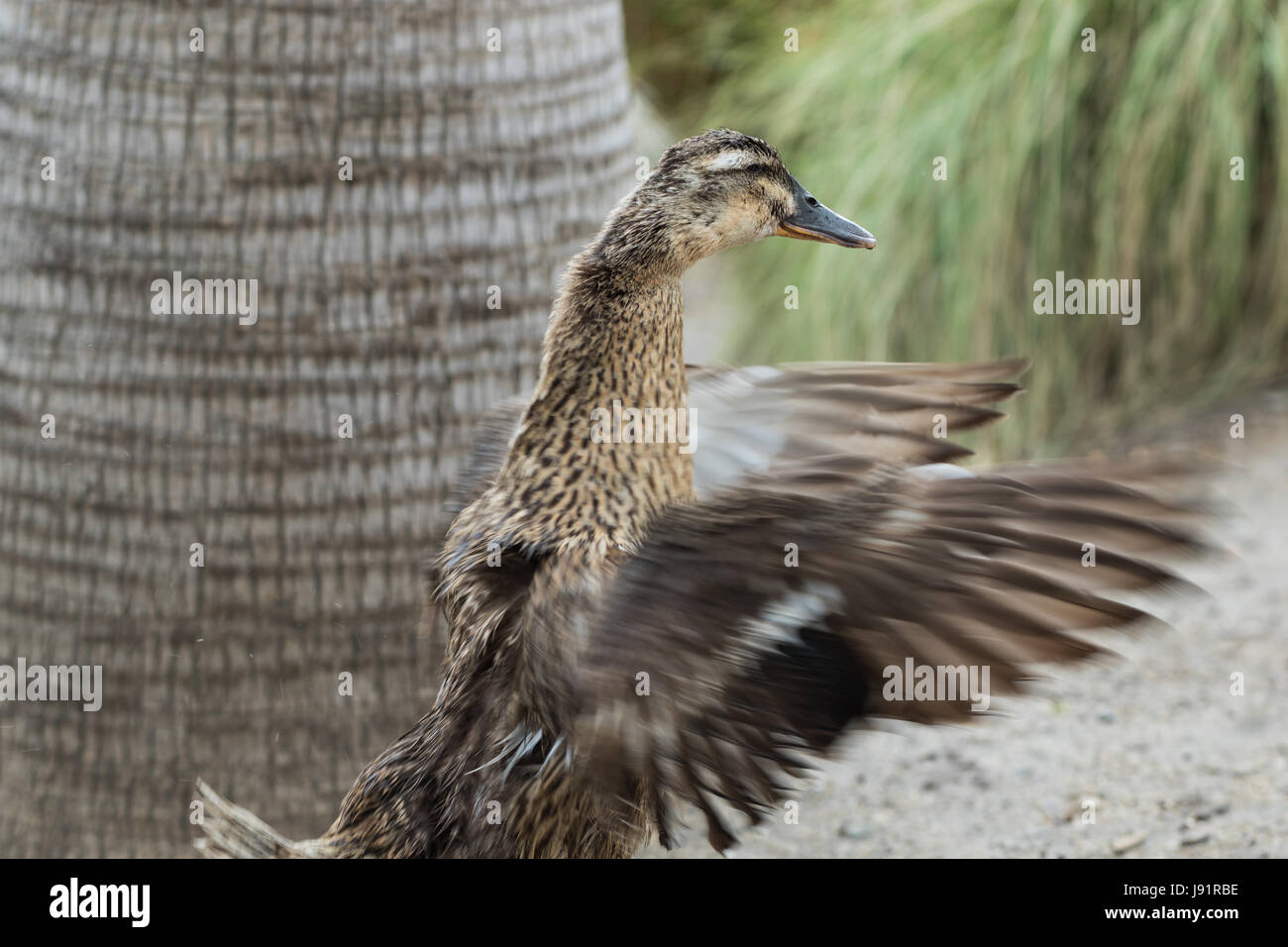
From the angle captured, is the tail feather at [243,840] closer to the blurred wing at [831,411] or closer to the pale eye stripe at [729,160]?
the blurred wing at [831,411]

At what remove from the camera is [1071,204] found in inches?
264

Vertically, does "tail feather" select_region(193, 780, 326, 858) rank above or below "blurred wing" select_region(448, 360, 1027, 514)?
below

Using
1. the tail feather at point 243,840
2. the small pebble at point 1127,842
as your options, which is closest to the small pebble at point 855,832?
the small pebble at point 1127,842

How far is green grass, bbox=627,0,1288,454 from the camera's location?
6.53 metres

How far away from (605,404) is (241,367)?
1.17 meters

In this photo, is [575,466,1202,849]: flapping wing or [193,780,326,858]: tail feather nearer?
[575,466,1202,849]: flapping wing

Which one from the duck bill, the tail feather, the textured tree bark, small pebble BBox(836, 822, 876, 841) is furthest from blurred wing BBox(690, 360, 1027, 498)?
small pebble BBox(836, 822, 876, 841)

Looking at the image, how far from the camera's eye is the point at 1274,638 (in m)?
5.35

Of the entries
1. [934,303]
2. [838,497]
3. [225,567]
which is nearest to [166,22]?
[225,567]

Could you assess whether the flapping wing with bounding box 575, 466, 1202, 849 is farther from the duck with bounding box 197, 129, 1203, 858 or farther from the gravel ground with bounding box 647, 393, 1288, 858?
the gravel ground with bounding box 647, 393, 1288, 858

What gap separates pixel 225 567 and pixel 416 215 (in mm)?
1025

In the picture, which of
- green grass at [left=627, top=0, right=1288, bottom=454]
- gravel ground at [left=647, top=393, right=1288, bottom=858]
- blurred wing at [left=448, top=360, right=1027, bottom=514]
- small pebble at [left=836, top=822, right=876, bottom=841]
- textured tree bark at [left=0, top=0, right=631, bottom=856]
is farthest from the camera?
green grass at [left=627, top=0, right=1288, bottom=454]

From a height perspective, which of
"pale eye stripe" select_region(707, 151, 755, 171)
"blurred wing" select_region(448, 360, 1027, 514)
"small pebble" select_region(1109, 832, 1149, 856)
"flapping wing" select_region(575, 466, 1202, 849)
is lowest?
"small pebble" select_region(1109, 832, 1149, 856)
